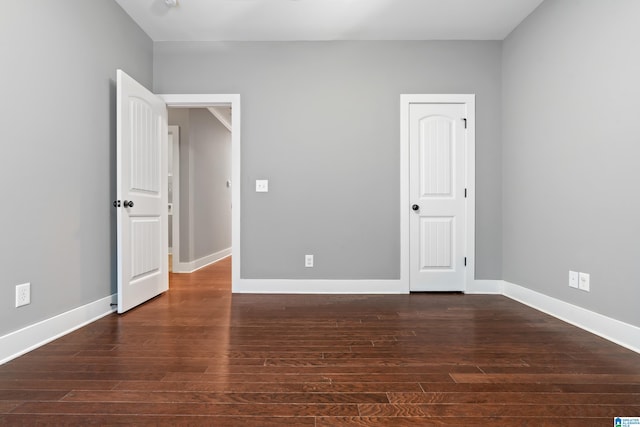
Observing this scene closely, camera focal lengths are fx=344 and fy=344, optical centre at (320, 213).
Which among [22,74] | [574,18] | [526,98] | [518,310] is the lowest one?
[518,310]

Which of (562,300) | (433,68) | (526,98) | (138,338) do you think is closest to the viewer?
(138,338)

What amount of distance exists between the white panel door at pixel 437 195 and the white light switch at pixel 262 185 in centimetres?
150

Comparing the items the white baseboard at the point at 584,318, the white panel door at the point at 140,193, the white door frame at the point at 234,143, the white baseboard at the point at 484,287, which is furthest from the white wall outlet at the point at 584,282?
the white panel door at the point at 140,193

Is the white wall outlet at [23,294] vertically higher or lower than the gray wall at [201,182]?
lower

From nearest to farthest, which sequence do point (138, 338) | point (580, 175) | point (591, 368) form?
point (591, 368), point (138, 338), point (580, 175)

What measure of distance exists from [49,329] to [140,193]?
128 cm

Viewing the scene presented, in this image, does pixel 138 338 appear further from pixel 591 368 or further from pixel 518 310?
pixel 518 310

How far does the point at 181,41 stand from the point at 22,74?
1857 mm

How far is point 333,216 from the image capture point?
3.59 meters

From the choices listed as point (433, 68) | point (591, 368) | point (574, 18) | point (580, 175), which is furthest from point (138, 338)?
point (574, 18)

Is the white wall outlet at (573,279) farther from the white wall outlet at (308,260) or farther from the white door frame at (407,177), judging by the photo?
the white wall outlet at (308,260)

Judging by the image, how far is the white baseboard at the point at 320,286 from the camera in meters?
3.56

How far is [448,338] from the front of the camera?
2.25 meters

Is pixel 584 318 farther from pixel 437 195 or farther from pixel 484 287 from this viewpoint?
pixel 437 195
